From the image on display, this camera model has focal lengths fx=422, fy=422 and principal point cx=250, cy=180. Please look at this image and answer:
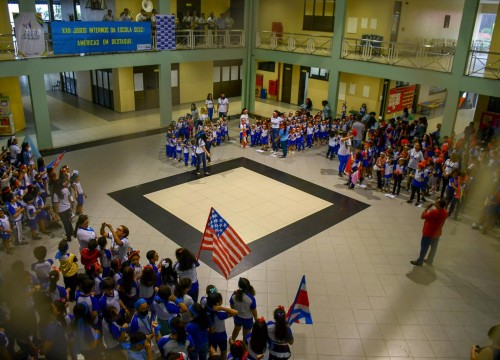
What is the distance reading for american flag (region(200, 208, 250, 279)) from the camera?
738cm

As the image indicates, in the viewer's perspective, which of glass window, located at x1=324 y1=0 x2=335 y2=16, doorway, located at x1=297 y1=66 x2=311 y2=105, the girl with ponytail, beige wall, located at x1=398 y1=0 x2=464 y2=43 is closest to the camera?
the girl with ponytail

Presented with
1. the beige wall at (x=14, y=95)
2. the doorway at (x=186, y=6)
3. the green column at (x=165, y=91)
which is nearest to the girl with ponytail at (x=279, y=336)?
the green column at (x=165, y=91)

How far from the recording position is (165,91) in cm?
1919

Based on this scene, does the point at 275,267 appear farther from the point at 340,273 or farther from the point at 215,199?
the point at 215,199

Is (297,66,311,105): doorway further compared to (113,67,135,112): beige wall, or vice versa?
(297,66,311,105): doorway

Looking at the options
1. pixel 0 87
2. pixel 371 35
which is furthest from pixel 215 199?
pixel 371 35

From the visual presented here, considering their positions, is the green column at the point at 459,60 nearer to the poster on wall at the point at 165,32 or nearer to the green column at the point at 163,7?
the poster on wall at the point at 165,32

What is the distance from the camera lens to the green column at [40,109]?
15.2 meters

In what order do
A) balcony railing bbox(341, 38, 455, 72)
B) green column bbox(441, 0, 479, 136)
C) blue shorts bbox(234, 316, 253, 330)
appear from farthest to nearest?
1. balcony railing bbox(341, 38, 455, 72)
2. green column bbox(441, 0, 479, 136)
3. blue shorts bbox(234, 316, 253, 330)

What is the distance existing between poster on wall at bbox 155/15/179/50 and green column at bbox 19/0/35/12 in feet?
16.4

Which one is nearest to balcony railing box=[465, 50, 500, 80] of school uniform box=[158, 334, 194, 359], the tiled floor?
the tiled floor

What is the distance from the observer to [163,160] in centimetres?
1558

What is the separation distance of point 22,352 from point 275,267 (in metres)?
5.11

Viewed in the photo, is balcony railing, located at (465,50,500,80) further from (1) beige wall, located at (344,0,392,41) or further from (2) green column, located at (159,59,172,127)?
(2) green column, located at (159,59,172,127)
